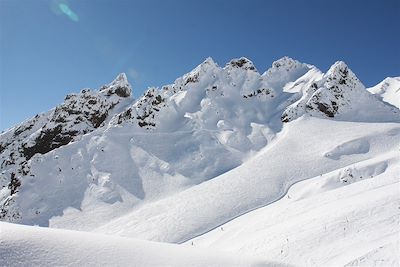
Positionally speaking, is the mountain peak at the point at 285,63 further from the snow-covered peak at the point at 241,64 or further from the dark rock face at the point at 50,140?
the dark rock face at the point at 50,140

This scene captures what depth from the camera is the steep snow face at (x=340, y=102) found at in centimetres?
4272

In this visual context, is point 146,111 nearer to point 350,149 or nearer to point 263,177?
point 263,177

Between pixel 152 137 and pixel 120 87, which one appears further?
pixel 120 87

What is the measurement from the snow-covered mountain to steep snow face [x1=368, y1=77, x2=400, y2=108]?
642cm

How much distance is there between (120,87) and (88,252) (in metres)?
49.3

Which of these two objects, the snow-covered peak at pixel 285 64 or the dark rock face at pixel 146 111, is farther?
the snow-covered peak at pixel 285 64

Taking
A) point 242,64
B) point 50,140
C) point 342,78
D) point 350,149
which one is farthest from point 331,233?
point 242,64

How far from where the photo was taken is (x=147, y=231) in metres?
23.5

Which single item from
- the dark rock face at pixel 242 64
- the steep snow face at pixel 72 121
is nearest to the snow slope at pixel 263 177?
the dark rock face at pixel 242 64

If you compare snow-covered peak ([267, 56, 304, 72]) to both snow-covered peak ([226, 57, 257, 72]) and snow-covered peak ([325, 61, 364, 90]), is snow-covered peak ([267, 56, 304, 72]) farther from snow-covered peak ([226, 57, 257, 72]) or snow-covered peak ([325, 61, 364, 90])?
snow-covered peak ([325, 61, 364, 90])

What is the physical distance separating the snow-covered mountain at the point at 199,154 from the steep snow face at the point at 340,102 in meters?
0.17

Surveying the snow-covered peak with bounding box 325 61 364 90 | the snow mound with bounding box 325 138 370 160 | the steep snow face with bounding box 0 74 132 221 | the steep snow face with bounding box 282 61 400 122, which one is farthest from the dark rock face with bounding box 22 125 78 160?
the snow-covered peak with bounding box 325 61 364 90

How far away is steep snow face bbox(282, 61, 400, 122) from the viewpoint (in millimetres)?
42719

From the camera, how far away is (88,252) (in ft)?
21.7
